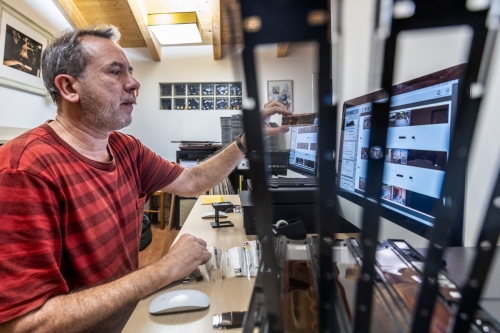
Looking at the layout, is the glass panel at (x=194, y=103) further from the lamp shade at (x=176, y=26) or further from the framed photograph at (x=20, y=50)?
the framed photograph at (x=20, y=50)

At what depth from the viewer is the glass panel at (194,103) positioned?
145 inches

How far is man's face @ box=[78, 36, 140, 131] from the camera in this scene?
89 centimetres

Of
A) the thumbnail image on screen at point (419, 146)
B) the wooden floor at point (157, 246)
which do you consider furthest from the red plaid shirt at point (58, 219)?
the wooden floor at point (157, 246)

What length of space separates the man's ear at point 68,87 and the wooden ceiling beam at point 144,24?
227 centimetres

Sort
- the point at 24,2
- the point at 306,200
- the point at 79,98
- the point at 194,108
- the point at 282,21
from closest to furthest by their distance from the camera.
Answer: the point at 282,21 < the point at 79,98 < the point at 306,200 < the point at 24,2 < the point at 194,108

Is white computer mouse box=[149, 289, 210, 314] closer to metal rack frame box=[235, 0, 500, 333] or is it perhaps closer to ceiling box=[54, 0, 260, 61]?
metal rack frame box=[235, 0, 500, 333]

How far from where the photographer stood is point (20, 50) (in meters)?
2.27

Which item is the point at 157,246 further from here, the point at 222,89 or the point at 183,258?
the point at 183,258

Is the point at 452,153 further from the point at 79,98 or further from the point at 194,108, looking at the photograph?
the point at 194,108

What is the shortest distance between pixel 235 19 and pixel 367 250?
19 cm

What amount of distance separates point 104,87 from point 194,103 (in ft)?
9.40

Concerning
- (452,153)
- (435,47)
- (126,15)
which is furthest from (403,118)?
(126,15)

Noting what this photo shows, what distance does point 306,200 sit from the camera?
1.04m

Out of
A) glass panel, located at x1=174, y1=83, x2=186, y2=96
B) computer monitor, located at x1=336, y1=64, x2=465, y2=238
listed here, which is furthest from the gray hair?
glass panel, located at x1=174, y1=83, x2=186, y2=96
